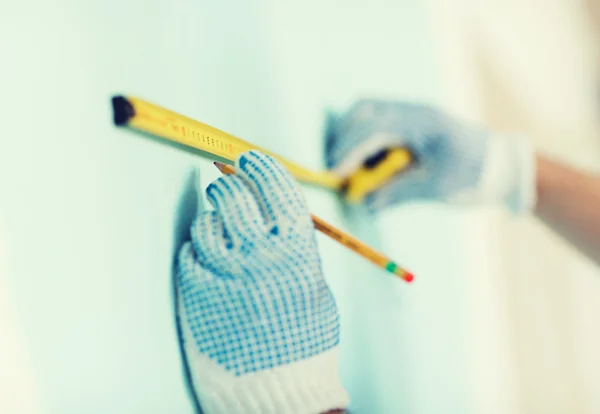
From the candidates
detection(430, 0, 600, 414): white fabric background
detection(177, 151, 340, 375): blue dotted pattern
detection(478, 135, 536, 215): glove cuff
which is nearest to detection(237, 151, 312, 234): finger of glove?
detection(177, 151, 340, 375): blue dotted pattern

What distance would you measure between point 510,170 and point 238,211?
47 centimetres

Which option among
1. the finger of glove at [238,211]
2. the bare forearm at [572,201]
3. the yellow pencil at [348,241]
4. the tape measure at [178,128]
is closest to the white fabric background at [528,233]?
the bare forearm at [572,201]

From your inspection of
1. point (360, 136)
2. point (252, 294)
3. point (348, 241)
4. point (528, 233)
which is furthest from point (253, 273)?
point (528, 233)

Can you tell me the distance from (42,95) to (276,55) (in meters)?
0.31

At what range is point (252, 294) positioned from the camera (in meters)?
0.32

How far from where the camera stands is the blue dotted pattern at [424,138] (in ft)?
2.14

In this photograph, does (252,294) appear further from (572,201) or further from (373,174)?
(572,201)

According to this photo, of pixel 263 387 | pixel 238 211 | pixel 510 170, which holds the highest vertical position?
pixel 510 170

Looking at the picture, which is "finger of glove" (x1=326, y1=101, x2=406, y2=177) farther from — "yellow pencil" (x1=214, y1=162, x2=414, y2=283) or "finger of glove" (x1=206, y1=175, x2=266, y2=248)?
"finger of glove" (x1=206, y1=175, x2=266, y2=248)

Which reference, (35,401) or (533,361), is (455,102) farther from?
(35,401)

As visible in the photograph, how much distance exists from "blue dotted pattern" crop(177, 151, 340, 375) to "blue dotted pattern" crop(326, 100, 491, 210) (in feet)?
1.03

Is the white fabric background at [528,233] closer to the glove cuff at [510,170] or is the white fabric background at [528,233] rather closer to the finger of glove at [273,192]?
the glove cuff at [510,170]

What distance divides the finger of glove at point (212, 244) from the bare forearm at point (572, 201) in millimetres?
517

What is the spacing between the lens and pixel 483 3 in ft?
3.43
